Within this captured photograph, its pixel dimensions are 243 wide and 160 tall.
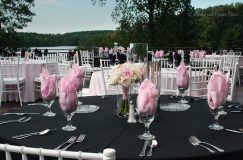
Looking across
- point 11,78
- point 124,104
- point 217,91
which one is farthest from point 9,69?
point 217,91

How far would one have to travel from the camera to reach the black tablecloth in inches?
61.4

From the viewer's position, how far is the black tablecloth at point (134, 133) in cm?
156

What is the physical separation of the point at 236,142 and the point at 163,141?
1.08 feet

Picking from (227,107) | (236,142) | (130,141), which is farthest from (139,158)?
(227,107)

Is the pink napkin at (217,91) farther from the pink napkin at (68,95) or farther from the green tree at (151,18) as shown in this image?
the green tree at (151,18)

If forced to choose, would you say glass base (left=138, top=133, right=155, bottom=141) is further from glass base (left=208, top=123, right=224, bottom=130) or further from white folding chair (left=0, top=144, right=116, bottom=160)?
white folding chair (left=0, top=144, right=116, bottom=160)

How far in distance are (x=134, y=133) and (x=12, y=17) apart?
11738mm

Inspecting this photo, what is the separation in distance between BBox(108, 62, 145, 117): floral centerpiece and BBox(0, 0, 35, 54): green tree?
11129 mm

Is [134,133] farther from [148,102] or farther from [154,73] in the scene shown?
[154,73]

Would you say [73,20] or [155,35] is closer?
[73,20]

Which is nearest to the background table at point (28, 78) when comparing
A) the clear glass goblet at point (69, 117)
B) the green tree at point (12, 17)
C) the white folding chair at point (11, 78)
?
the white folding chair at point (11, 78)

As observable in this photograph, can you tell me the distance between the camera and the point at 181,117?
2.17m

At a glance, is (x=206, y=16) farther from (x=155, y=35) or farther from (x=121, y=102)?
(x=121, y=102)

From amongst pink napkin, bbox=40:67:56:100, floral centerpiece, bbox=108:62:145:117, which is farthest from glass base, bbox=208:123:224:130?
pink napkin, bbox=40:67:56:100
